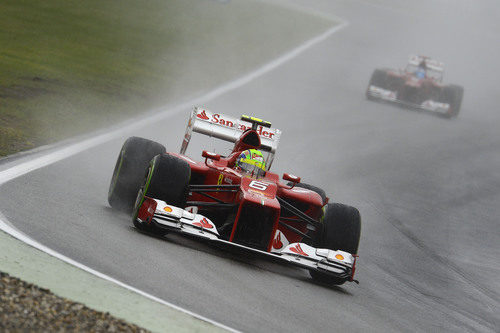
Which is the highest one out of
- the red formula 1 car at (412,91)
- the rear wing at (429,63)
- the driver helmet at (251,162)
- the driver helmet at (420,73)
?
the rear wing at (429,63)

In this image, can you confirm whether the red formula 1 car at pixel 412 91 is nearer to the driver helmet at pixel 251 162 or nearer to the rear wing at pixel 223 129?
the rear wing at pixel 223 129

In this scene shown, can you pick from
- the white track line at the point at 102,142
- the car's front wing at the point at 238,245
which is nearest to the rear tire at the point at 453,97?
the white track line at the point at 102,142

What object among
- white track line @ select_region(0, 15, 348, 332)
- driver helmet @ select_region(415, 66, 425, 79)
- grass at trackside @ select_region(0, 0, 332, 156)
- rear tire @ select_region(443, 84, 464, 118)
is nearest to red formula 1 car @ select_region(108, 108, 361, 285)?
white track line @ select_region(0, 15, 348, 332)

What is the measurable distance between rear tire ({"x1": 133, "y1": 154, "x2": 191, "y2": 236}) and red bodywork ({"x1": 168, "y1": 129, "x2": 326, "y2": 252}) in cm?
42

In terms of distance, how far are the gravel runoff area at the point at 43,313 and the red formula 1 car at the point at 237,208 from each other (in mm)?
2941

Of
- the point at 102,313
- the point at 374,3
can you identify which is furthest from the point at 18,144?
the point at 374,3

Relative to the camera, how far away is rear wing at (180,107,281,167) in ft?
39.2

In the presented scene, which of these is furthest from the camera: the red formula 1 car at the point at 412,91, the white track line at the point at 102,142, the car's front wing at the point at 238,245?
the red formula 1 car at the point at 412,91

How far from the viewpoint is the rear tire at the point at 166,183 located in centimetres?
936

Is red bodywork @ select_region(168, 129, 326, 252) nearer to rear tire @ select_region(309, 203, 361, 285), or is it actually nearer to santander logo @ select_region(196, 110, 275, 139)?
rear tire @ select_region(309, 203, 361, 285)

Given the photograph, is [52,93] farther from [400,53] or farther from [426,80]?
[400,53]

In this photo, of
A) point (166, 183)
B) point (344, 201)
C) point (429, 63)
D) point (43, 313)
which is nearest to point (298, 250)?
point (166, 183)

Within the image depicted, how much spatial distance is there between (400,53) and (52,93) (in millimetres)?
26140

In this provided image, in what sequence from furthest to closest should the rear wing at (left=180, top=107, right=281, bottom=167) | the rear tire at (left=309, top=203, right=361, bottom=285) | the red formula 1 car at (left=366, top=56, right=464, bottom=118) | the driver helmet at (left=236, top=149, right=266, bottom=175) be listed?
the red formula 1 car at (left=366, top=56, right=464, bottom=118)
the rear wing at (left=180, top=107, right=281, bottom=167)
the driver helmet at (left=236, top=149, right=266, bottom=175)
the rear tire at (left=309, top=203, right=361, bottom=285)
